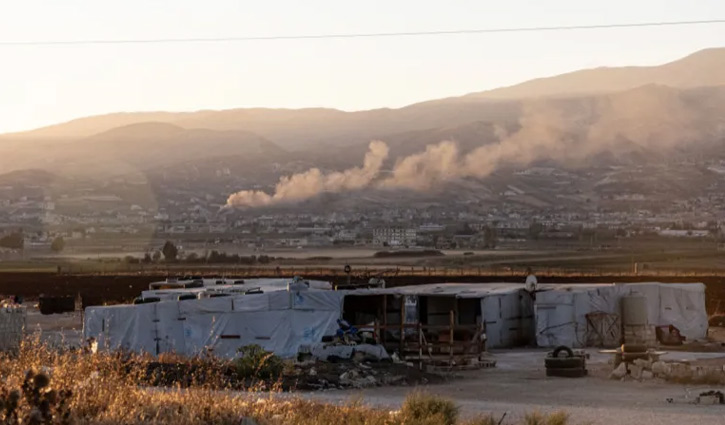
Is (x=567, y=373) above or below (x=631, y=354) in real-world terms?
below

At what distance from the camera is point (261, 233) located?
644 feet

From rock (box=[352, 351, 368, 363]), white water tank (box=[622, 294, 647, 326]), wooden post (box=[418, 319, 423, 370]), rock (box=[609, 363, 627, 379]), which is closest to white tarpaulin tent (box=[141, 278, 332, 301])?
wooden post (box=[418, 319, 423, 370])

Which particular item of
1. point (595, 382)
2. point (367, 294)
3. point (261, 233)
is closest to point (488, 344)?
point (367, 294)

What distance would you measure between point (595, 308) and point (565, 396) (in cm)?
1603

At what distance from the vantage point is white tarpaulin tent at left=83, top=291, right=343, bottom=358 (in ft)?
129

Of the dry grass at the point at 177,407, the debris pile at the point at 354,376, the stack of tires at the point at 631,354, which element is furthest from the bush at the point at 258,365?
the dry grass at the point at 177,407

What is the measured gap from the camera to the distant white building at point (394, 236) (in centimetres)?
18174

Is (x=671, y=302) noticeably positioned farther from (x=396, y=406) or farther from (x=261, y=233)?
(x=261, y=233)

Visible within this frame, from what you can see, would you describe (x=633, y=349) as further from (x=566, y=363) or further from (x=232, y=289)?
(x=232, y=289)

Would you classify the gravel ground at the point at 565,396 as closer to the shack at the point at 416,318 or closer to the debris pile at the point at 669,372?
the debris pile at the point at 669,372

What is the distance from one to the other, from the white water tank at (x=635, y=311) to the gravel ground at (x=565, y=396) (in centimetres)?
621

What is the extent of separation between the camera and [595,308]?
144 ft

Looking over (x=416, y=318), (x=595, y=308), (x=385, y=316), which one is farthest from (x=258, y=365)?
(x=595, y=308)

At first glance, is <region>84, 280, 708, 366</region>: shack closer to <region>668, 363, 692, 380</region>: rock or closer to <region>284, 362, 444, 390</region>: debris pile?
<region>284, 362, 444, 390</region>: debris pile
